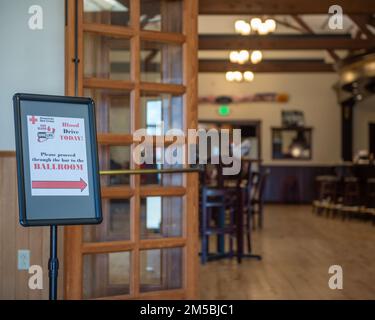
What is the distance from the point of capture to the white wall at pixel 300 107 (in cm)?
1541

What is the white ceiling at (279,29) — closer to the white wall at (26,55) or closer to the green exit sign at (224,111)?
the green exit sign at (224,111)

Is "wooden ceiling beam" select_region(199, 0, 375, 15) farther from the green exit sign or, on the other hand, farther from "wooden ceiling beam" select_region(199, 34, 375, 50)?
the green exit sign

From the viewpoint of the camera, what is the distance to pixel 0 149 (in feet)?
12.1

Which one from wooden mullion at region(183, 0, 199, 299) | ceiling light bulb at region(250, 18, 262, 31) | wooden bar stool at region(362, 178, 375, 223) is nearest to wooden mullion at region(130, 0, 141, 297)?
wooden mullion at region(183, 0, 199, 299)

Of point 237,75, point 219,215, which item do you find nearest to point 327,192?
point 237,75

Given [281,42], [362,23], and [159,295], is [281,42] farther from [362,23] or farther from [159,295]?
[159,295]

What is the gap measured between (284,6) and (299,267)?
154 inches

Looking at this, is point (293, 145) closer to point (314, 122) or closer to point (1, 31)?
point (314, 122)

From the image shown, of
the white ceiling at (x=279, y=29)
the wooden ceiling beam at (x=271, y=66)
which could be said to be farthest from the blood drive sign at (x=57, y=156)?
the white ceiling at (x=279, y=29)

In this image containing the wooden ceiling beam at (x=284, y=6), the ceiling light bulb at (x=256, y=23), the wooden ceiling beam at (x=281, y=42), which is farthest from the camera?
the wooden ceiling beam at (x=281, y=42)

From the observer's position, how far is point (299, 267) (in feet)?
19.2

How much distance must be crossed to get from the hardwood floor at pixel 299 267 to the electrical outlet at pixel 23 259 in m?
1.40

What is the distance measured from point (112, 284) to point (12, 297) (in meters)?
0.65

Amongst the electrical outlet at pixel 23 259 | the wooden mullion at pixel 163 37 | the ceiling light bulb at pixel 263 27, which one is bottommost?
the electrical outlet at pixel 23 259
